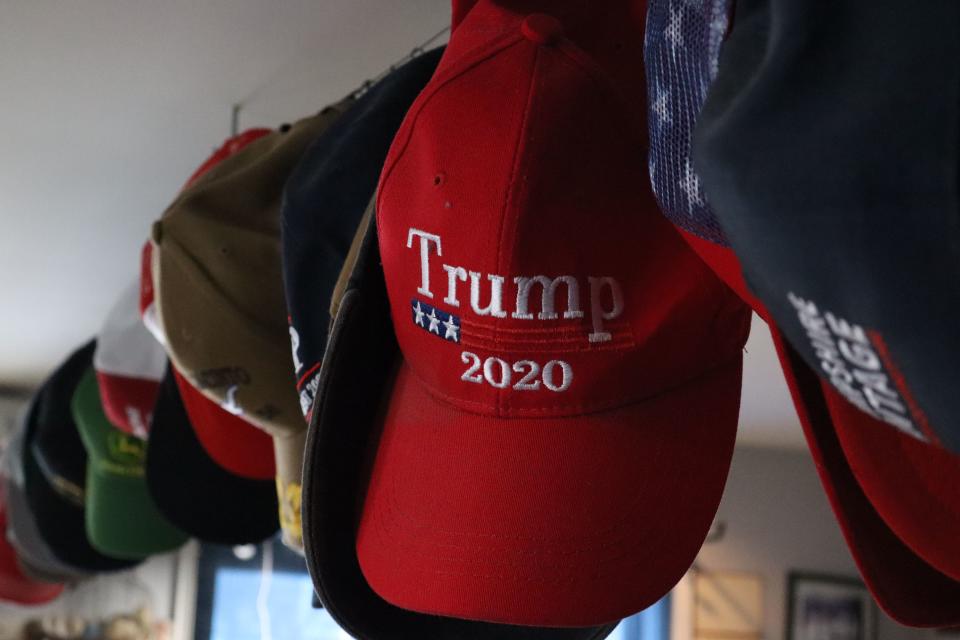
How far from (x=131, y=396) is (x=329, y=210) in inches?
27.0

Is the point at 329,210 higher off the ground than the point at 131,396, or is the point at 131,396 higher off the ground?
the point at 329,210

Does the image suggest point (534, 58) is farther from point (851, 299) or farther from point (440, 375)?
point (851, 299)

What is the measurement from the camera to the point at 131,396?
1.27m

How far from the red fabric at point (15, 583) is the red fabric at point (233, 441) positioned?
1.57 m

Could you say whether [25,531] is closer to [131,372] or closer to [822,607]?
[131,372]

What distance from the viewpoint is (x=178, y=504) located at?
104cm

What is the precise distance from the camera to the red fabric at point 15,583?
2432 millimetres

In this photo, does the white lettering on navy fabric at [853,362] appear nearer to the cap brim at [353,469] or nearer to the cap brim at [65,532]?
the cap brim at [353,469]

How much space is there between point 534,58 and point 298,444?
42cm

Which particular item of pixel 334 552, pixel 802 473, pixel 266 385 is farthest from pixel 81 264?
pixel 802 473

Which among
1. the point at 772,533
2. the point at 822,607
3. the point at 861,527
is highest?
the point at 861,527

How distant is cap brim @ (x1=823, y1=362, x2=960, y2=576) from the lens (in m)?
0.38

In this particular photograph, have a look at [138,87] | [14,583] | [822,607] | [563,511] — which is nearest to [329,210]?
[563,511]

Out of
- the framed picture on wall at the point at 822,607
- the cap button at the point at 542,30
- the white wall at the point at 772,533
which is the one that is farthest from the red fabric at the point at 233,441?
the framed picture on wall at the point at 822,607
